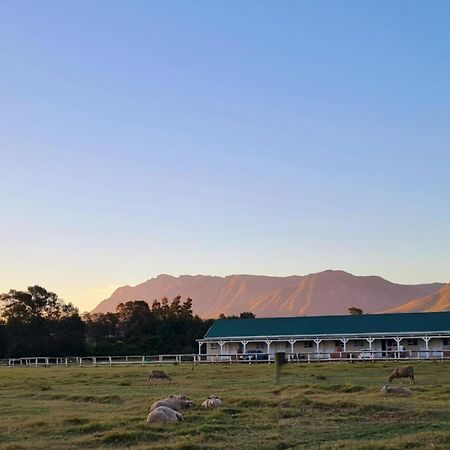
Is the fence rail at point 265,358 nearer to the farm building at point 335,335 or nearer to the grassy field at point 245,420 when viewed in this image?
the farm building at point 335,335

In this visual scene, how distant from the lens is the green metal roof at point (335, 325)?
5556 cm

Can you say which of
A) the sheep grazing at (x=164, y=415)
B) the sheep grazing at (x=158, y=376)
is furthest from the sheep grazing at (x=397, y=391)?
the sheep grazing at (x=158, y=376)

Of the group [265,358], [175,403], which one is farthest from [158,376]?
[265,358]

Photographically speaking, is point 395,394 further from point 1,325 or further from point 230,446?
point 1,325

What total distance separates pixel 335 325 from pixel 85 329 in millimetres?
36260

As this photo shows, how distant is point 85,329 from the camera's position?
3265 inches

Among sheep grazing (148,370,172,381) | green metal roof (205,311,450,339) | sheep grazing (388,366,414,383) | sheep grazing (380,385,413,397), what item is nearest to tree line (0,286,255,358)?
green metal roof (205,311,450,339)

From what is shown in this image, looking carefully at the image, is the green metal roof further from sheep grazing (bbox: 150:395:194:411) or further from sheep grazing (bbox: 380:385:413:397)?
sheep grazing (bbox: 150:395:194:411)

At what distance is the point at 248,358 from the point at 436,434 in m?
36.4

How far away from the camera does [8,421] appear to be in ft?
56.6

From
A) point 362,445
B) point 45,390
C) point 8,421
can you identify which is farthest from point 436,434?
point 45,390

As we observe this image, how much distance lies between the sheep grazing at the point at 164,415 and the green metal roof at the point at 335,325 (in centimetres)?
4071

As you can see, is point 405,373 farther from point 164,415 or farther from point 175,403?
point 164,415

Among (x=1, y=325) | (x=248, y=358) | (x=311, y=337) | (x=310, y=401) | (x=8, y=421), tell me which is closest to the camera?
(x=8, y=421)
